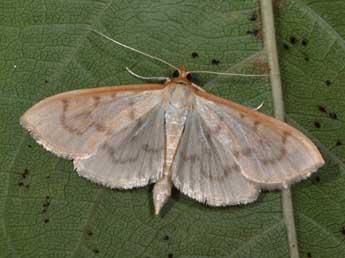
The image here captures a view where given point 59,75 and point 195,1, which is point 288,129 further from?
point 59,75

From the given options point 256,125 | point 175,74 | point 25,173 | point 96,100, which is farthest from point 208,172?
point 25,173

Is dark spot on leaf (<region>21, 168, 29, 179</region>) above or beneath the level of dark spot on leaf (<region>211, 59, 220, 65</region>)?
beneath

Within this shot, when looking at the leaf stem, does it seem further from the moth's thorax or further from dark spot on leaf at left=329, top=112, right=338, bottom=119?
the moth's thorax

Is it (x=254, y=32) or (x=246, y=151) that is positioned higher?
(x=254, y=32)

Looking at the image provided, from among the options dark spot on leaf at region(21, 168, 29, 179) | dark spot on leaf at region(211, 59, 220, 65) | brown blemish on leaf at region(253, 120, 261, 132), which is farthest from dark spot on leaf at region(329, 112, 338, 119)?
dark spot on leaf at region(21, 168, 29, 179)

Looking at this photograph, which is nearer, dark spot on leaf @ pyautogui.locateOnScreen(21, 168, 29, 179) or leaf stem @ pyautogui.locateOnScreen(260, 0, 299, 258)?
leaf stem @ pyautogui.locateOnScreen(260, 0, 299, 258)

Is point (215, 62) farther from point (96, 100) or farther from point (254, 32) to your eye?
point (96, 100)

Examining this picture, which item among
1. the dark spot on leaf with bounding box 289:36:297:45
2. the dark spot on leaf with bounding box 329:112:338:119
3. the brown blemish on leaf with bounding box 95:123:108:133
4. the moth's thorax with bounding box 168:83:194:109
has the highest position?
the dark spot on leaf with bounding box 289:36:297:45
